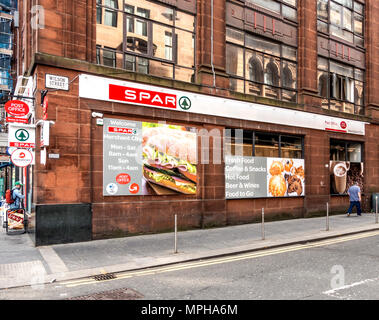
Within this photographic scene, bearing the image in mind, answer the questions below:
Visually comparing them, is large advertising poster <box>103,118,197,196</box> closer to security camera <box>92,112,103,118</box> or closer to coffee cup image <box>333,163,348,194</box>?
security camera <box>92,112,103,118</box>

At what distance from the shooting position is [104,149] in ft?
38.6

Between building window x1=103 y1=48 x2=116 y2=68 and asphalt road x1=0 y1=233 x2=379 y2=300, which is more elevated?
building window x1=103 y1=48 x2=116 y2=68

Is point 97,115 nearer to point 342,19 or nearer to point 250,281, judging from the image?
point 250,281

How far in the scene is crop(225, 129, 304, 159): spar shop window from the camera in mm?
15000

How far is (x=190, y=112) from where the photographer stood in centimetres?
1360

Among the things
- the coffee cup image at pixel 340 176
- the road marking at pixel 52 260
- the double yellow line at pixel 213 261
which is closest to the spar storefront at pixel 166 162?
the road marking at pixel 52 260

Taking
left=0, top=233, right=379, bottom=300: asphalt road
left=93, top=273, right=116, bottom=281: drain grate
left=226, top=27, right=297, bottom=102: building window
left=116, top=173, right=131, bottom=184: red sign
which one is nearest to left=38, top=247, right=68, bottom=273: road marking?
left=93, top=273, right=116, bottom=281: drain grate

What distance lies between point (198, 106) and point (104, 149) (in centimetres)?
421

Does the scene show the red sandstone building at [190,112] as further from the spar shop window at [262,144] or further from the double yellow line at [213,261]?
the double yellow line at [213,261]

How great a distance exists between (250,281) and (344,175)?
1505cm

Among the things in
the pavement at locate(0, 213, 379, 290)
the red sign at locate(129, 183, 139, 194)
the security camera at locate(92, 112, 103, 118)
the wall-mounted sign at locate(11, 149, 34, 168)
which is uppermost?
the security camera at locate(92, 112, 103, 118)

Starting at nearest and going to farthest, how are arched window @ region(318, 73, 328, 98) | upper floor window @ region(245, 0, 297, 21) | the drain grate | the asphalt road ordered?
the asphalt road → the drain grate → upper floor window @ region(245, 0, 297, 21) → arched window @ region(318, 73, 328, 98)

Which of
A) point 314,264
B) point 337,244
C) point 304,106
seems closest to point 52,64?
point 314,264

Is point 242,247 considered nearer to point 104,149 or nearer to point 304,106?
point 104,149
